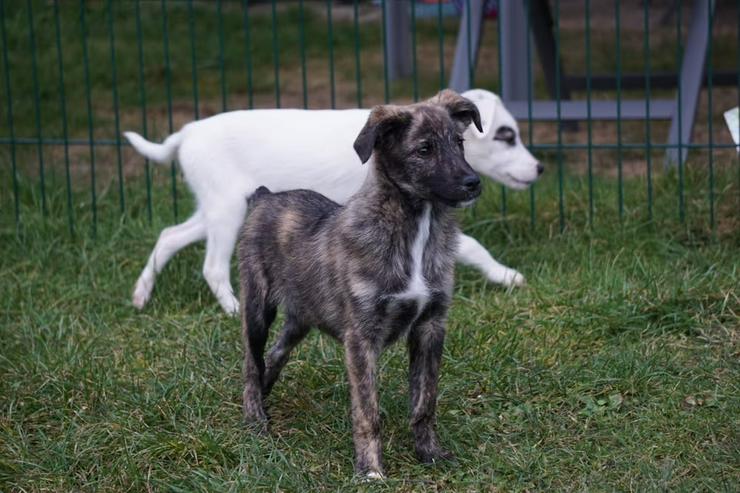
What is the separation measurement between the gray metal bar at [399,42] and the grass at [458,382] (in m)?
5.08

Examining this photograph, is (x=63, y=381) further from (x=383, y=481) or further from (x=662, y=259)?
(x=662, y=259)

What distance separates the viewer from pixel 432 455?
3.88m

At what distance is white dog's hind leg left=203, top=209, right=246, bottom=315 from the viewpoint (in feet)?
17.8

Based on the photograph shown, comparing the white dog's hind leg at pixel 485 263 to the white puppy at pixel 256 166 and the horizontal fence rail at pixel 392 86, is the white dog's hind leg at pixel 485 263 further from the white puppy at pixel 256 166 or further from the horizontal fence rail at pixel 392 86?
the horizontal fence rail at pixel 392 86

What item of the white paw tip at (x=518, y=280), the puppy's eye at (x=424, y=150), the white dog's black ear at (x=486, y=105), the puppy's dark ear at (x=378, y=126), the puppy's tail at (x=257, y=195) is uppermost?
the puppy's dark ear at (x=378, y=126)

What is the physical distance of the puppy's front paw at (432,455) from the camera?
388cm

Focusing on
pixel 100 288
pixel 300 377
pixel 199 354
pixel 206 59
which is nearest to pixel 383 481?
pixel 300 377

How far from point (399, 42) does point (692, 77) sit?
4539 mm

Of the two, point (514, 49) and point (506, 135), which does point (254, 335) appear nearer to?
point (506, 135)

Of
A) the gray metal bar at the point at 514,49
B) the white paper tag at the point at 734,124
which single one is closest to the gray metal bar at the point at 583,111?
the gray metal bar at the point at 514,49

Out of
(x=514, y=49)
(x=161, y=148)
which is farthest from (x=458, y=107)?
(x=514, y=49)

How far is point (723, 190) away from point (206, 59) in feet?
21.7

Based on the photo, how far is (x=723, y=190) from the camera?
623 cm

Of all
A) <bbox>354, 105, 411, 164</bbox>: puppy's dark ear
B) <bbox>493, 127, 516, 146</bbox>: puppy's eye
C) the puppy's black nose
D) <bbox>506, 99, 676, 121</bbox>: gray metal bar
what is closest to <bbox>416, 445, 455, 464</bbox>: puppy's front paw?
the puppy's black nose
